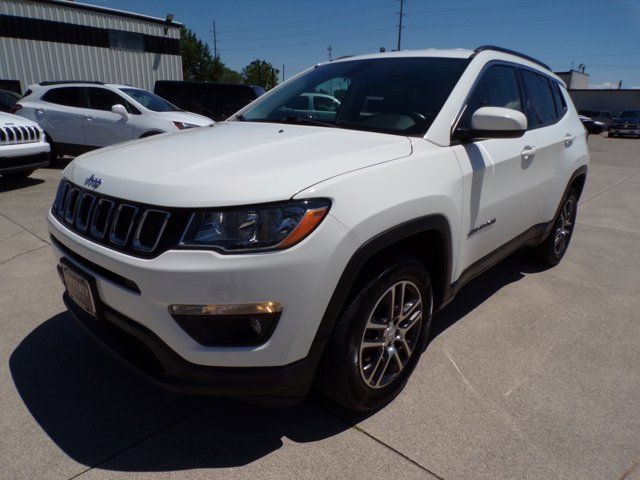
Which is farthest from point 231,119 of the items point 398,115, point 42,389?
point 42,389

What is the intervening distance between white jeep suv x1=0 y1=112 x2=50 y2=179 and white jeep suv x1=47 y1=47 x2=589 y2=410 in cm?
542

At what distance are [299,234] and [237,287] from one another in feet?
0.94

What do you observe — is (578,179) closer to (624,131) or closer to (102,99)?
(102,99)

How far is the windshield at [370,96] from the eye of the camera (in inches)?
103

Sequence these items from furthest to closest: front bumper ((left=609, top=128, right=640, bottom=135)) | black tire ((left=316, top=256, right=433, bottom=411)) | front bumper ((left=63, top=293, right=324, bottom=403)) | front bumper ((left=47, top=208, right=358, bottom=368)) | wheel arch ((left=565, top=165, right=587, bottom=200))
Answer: front bumper ((left=609, top=128, right=640, bottom=135)) < wheel arch ((left=565, top=165, right=587, bottom=200)) < black tire ((left=316, top=256, right=433, bottom=411)) < front bumper ((left=63, top=293, right=324, bottom=403)) < front bumper ((left=47, top=208, right=358, bottom=368))

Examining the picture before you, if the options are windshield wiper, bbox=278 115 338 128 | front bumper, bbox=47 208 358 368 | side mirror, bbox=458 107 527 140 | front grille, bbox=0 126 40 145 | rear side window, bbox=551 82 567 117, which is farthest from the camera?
front grille, bbox=0 126 40 145

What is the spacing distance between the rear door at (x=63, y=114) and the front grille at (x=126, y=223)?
796 cm

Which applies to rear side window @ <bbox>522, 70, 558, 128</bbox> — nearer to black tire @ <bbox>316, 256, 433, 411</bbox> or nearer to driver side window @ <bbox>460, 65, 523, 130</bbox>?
driver side window @ <bbox>460, 65, 523, 130</bbox>

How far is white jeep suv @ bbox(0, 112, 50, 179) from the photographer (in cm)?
673

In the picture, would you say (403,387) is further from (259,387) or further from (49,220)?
(49,220)

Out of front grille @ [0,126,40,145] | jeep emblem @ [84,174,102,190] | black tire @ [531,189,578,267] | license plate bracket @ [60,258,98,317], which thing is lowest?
black tire @ [531,189,578,267]

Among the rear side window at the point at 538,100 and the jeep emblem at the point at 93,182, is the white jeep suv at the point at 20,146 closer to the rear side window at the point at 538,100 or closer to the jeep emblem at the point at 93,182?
the jeep emblem at the point at 93,182

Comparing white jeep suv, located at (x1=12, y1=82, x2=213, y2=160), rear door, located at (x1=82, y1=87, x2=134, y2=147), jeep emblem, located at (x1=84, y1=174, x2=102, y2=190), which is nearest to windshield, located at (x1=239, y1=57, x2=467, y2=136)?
jeep emblem, located at (x1=84, y1=174, x2=102, y2=190)

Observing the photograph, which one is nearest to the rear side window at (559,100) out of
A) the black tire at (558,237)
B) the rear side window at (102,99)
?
the black tire at (558,237)
